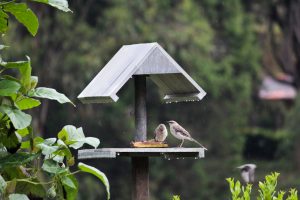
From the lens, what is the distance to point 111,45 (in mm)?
21844

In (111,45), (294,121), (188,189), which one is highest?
(111,45)

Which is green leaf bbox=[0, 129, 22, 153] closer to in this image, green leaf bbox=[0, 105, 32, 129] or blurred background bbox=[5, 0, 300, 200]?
green leaf bbox=[0, 105, 32, 129]

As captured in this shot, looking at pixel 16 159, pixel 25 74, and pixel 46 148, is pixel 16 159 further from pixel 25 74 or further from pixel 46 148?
pixel 25 74

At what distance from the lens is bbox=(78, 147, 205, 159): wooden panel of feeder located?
4223 millimetres

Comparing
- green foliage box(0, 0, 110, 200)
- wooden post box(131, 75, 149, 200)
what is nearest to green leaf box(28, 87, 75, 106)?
green foliage box(0, 0, 110, 200)

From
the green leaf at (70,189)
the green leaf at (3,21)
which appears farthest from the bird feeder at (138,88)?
the green leaf at (3,21)

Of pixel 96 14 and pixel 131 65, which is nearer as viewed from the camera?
pixel 131 65

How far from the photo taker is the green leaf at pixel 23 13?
3215mm

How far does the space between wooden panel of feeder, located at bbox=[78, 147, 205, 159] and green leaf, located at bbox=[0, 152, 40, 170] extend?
1006mm

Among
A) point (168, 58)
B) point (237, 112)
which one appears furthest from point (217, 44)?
point (168, 58)

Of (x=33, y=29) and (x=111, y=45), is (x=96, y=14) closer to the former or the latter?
(x=111, y=45)

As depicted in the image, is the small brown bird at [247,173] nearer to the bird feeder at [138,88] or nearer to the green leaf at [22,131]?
the bird feeder at [138,88]

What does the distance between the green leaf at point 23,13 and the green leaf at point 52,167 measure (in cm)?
42

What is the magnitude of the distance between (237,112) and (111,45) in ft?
14.0
